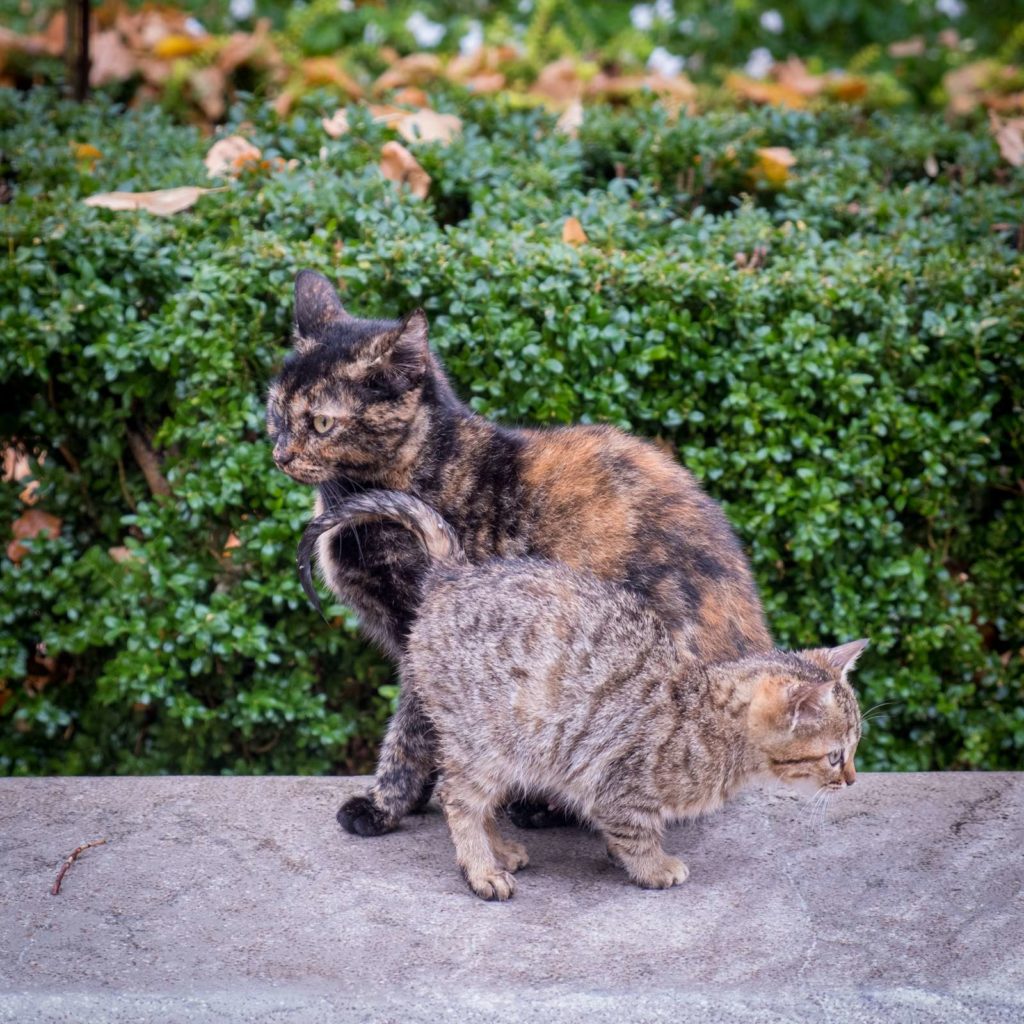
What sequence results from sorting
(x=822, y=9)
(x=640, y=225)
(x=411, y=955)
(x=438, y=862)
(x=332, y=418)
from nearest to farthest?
(x=411, y=955) < (x=438, y=862) < (x=332, y=418) < (x=640, y=225) < (x=822, y=9)

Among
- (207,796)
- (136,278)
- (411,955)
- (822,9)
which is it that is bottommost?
(207,796)

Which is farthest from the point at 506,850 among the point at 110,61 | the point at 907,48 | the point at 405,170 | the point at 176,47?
the point at 907,48

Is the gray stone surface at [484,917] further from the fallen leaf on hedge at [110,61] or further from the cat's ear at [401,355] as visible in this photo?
the fallen leaf on hedge at [110,61]

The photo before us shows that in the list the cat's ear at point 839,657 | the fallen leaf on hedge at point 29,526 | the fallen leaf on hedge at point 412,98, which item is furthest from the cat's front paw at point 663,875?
the fallen leaf on hedge at point 412,98

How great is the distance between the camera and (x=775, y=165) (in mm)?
6133

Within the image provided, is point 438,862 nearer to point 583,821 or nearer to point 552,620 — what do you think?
point 583,821

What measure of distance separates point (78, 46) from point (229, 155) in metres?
1.83

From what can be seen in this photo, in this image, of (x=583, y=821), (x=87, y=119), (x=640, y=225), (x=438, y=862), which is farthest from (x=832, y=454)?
(x=87, y=119)

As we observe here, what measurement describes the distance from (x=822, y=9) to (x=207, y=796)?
23.5ft

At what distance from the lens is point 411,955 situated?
3197 millimetres

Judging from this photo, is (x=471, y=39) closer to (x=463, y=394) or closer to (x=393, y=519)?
(x=463, y=394)

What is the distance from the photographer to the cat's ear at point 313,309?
420 cm

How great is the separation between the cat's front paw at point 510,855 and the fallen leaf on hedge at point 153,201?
2.85m

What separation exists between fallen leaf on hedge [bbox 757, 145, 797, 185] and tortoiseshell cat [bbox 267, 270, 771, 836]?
2.53m
